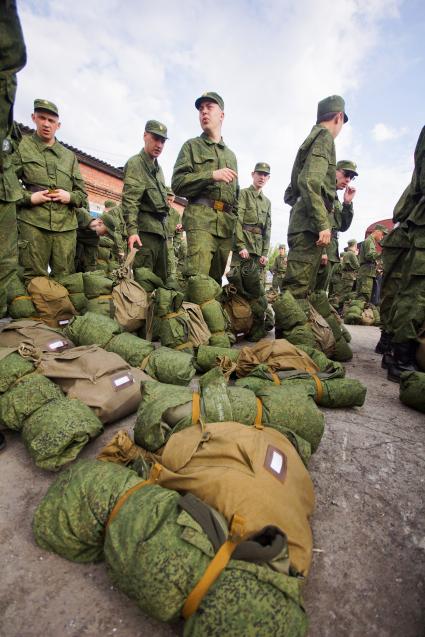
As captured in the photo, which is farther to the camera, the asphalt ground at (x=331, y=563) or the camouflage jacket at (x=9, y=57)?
the camouflage jacket at (x=9, y=57)

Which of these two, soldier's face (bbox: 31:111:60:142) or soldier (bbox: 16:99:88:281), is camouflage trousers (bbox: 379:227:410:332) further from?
soldier's face (bbox: 31:111:60:142)

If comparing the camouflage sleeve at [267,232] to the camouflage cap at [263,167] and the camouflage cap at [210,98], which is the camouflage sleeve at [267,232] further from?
the camouflage cap at [210,98]

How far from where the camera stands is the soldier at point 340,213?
447 cm

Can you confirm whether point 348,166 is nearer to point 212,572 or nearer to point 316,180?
point 316,180

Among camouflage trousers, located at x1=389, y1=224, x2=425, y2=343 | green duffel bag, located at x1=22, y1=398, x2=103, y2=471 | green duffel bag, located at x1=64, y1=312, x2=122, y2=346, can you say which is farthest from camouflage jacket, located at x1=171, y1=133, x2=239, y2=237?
green duffel bag, located at x1=22, y1=398, x2=103, y2=471

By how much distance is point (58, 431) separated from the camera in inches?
57.5

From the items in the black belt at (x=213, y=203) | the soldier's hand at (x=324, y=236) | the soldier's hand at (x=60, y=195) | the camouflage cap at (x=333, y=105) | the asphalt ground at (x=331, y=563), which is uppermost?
the camouflage cap at (x=333, y=105)

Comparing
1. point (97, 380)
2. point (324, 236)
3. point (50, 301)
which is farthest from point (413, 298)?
point (50, 301)

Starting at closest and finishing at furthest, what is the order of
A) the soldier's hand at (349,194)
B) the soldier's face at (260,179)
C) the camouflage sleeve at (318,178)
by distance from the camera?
the camouflage sleeve at (318,178) → the soldier's hand at (349,194) → the soldier's face at (260,179)

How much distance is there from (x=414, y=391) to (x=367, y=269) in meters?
7.94

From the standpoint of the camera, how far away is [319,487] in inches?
59.9

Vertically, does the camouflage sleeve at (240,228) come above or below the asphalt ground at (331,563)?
above

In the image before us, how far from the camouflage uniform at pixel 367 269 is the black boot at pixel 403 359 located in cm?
689

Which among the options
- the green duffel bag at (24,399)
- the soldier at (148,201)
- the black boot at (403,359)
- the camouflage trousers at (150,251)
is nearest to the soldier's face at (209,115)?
the soldier at (148,201)
